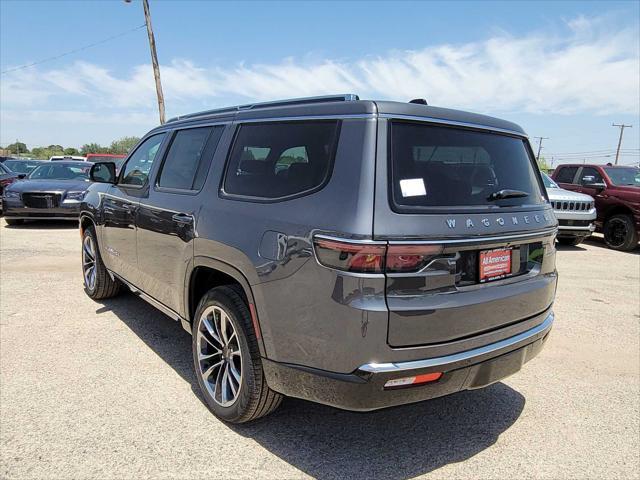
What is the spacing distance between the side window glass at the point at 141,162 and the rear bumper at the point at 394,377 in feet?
7.53

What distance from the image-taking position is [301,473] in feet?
7.95

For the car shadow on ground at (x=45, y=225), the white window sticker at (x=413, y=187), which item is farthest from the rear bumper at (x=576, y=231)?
the car shadow on ground at (x=45, y=225)

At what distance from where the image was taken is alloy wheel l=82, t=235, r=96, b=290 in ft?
16.9

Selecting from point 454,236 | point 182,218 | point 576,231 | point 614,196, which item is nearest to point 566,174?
point 614,196

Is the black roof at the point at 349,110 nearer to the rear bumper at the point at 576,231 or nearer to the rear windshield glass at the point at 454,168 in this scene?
the rear windshield glass at the point at 454,168

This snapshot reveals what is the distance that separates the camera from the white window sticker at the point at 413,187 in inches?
85.4

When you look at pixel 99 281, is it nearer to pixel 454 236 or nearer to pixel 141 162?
pixel 141 162

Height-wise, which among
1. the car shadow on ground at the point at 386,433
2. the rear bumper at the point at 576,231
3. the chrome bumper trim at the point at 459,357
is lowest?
the car shadow on ground at the point at 386,433

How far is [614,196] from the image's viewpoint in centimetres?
1059

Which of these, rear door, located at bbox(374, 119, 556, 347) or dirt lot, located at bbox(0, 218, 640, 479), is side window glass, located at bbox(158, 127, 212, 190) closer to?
dirt lot, located at bbox(0, 218, 640, 479)

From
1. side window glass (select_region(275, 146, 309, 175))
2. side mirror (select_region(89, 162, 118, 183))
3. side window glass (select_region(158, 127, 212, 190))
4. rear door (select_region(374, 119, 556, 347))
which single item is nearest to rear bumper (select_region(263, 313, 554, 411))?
rear door (select_region(374, 119, 556, 347))

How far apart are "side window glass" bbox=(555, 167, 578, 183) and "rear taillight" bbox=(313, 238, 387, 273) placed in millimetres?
11854

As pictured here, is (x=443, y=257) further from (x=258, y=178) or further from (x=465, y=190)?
(x=258, y=178)

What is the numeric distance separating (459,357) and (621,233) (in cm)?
1033
